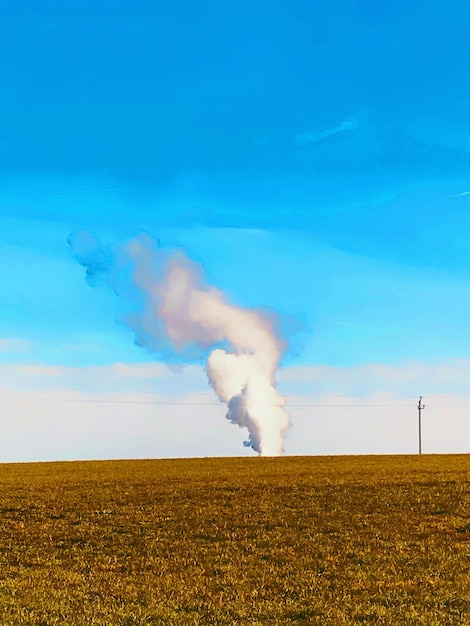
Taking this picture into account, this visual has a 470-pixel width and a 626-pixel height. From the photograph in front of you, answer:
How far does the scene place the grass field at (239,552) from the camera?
18203mm

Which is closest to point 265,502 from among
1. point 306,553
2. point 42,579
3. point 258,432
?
point 306,553

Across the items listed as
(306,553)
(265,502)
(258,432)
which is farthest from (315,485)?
(258,432)

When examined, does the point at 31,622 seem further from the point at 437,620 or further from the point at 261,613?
the point at 437,620

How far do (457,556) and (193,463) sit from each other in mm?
47196

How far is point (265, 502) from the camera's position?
122ft

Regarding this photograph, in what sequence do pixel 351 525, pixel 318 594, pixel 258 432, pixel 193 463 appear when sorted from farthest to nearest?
1. pixel 258 432
2. pixel 193 463
3. pixel 351 525
4. pixel 318 594

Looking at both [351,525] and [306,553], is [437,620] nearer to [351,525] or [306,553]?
[306,553]

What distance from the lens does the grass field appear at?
59.7 ft

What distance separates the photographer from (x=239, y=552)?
83.8 feet

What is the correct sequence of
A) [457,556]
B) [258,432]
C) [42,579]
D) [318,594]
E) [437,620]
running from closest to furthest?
[437,620] < [318,594] < [42,579] < [457,556] < [258,432]

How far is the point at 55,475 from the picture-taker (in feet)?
191

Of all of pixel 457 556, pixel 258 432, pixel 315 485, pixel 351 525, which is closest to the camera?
pixel 457 556

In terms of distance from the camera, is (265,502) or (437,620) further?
(265,502)

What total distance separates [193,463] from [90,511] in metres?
34.5
